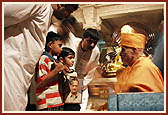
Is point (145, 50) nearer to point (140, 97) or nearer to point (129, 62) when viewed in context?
point (129, 62)

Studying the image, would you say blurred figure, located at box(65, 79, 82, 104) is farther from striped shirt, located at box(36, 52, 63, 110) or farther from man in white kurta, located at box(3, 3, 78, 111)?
man in white kurta, located at box(3, 3, 78, 111)

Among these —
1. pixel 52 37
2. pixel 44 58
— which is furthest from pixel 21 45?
pixel 52 37

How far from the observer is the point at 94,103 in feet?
8.41

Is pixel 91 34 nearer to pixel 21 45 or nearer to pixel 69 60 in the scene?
pixel 69 60

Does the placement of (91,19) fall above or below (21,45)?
above

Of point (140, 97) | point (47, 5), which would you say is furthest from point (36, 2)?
point (140, 97)

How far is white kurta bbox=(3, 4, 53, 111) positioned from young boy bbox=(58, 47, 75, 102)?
26cm

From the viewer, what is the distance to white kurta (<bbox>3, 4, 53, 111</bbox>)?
2355 millimetres

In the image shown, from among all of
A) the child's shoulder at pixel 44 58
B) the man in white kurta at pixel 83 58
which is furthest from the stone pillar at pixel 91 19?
the child's shoulder at pixel 44 58

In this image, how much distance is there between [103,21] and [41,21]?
2.24 feet

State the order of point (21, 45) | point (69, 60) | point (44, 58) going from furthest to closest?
point (69, 60)
point (44, 58)
point (21, 45)

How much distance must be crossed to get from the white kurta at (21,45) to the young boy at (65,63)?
26cm

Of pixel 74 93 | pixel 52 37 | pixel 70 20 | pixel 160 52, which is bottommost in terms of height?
pixel 74 93

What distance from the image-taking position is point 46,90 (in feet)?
8.25
